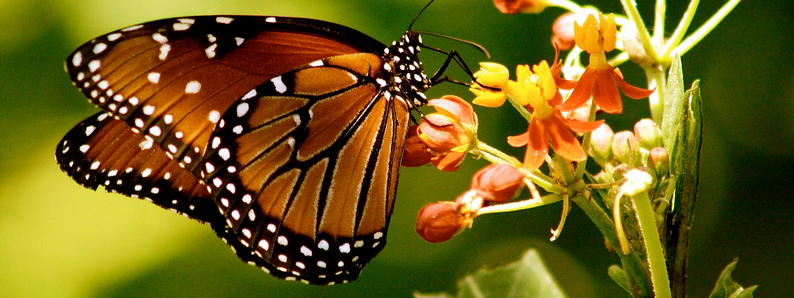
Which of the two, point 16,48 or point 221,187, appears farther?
point 16,48

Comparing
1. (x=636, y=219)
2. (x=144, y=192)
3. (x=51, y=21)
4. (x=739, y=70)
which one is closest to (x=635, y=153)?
(x=636, y=219)

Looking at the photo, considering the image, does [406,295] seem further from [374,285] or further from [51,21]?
[51,21]

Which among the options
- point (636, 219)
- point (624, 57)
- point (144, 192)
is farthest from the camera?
point (144, 192)

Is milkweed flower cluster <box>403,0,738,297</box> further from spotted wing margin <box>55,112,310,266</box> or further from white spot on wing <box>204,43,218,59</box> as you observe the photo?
spotted wing margin <box>55,112,310,266</box>

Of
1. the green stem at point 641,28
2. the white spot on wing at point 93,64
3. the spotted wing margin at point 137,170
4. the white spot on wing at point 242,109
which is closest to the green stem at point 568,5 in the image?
the green stem at point 641,28

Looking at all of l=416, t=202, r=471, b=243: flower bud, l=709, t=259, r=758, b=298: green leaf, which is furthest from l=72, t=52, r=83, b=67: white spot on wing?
l=709, t=259, r=758, b=298: green leaf

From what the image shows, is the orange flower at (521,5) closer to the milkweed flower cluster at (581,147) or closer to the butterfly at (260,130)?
the milkweed flower cluster at (581,147)
